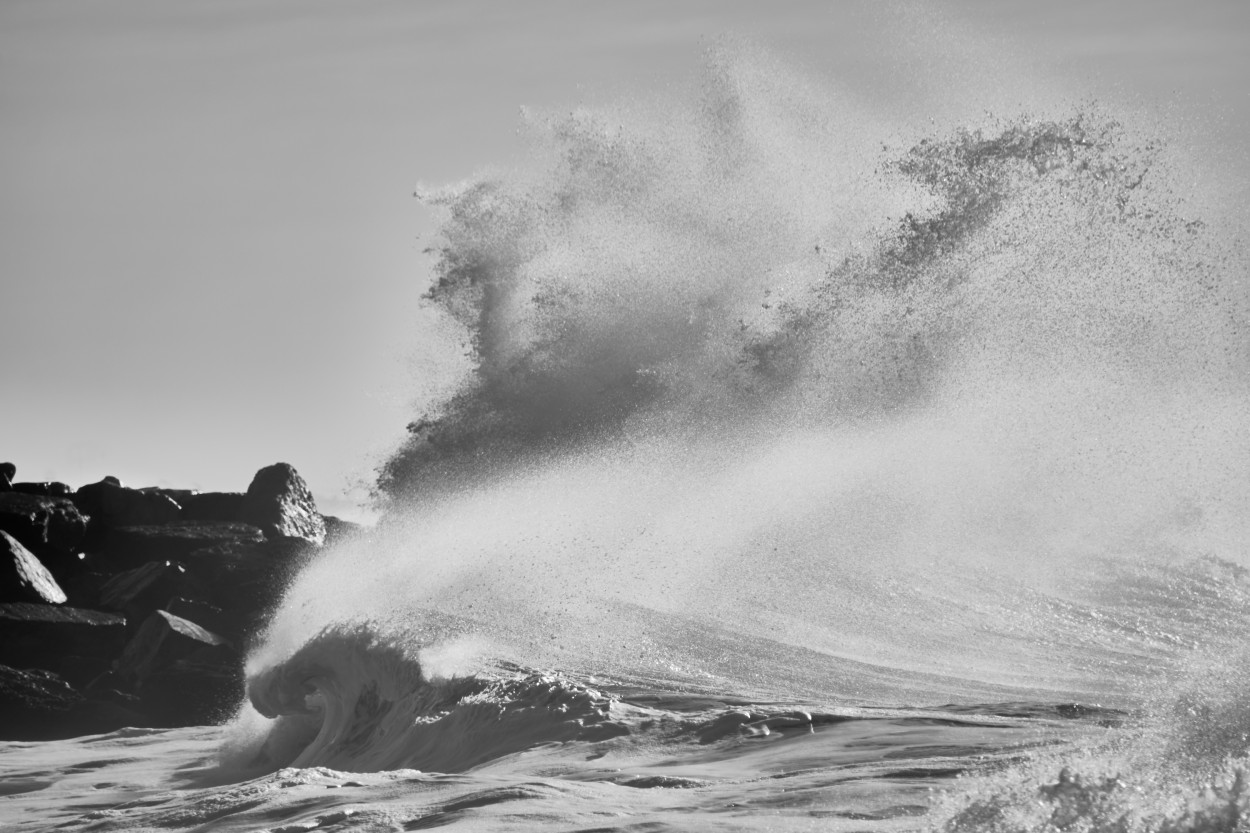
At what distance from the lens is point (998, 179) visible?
21.3 meters

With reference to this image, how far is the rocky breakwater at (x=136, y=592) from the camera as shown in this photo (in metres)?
16.8

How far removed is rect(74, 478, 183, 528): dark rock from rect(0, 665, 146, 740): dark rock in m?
7.05

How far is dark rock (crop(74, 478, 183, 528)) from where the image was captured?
23.8 metres

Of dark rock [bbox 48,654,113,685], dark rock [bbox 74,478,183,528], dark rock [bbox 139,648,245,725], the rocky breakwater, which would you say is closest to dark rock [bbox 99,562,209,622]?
the rocky breakwater

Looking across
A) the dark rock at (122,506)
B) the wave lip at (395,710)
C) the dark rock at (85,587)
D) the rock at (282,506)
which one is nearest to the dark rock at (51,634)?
the dark rock at (85,587)

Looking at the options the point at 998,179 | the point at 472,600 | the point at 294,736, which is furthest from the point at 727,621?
the point at 998,179

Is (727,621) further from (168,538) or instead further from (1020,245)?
(168,538)

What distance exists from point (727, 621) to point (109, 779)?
19.7 feet

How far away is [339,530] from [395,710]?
50.2ft

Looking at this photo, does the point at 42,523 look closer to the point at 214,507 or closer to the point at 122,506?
the point at 122,506

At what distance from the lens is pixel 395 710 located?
11266mm

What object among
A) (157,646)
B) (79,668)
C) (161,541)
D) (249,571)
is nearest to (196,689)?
(157,646)

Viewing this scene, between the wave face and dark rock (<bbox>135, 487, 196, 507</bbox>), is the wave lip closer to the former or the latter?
the wave face

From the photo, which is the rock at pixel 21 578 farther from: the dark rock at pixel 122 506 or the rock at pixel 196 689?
the dark rock at pixel 122 506
